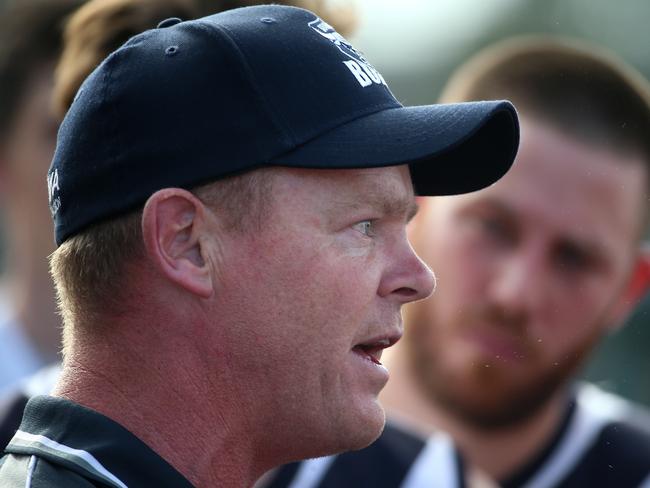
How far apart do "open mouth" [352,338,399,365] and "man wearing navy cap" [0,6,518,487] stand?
0.02 m

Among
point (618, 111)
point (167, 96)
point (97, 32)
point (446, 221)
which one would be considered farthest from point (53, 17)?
point (167, 96)

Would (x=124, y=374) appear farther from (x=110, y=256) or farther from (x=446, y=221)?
(x=446, y=221)

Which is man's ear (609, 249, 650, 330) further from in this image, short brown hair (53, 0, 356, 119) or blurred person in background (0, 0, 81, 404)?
blurred person in background (0, 0, 81, 404)

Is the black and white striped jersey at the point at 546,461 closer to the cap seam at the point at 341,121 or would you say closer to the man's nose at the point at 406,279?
the man's nose at the point at 406,279

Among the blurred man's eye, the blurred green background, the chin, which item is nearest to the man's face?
the chin

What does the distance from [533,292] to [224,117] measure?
6.11 feet

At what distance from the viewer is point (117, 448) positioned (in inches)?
84.2

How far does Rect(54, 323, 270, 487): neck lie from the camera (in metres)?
2.24

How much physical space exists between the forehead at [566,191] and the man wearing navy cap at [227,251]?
157cm

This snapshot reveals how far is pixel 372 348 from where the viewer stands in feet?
7.89

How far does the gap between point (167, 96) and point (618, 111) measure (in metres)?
1.54

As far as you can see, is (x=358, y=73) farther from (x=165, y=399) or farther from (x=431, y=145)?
(x=165, y=399)

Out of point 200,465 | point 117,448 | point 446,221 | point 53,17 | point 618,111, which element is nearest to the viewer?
point 117,448

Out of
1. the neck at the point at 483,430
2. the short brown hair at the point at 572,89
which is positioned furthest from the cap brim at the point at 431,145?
the neck at the point at 483,430
